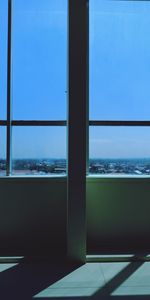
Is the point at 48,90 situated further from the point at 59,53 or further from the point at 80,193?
the point at 80,193

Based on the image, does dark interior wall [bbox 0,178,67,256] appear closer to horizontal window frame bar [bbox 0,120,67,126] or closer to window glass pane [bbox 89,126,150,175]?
window glass pane [bbox 89,126,150,175]

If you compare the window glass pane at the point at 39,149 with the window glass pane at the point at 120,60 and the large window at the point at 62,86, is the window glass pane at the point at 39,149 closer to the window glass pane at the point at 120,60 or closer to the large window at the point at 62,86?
the large window at the point at 62,86

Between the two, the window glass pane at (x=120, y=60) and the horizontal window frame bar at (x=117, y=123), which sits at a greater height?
the window glass pane at (x=120, y=60)

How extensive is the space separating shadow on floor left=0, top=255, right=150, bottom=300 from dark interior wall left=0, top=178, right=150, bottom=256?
0.48 meters

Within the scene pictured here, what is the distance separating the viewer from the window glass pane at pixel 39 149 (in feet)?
14.7

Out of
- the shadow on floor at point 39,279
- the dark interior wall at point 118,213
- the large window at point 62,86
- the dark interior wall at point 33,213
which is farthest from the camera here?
the large window at point 62,86

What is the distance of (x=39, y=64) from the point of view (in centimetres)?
452

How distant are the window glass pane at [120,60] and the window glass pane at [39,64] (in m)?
0.41

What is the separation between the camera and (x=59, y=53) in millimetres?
4508

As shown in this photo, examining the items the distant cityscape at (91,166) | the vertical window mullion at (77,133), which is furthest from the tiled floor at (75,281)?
the distant cityscape at (91,166)

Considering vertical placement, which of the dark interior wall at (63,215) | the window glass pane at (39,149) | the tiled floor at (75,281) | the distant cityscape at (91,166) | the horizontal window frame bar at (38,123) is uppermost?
the horizontal window frame bar at (38,123)

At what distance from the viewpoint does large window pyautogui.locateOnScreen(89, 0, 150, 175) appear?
179 inches

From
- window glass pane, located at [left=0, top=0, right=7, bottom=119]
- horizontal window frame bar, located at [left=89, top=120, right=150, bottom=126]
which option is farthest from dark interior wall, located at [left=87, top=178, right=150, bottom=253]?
window glass pane, located at [left=0, top=0, right=7, bottom=119]

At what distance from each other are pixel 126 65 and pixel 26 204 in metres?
2.26
